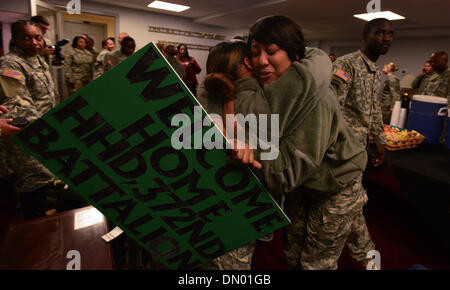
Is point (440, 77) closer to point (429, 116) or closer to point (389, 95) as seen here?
point (389, 95)

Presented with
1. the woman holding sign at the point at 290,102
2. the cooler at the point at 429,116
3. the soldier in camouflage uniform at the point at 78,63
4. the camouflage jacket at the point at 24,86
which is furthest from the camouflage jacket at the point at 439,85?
the soldier in camouflage uniform at the point at 78,63

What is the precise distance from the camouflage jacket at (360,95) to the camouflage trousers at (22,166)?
84.7 inches

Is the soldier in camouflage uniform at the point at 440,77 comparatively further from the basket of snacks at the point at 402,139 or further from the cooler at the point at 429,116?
the basket of snacks at the point at 402,139

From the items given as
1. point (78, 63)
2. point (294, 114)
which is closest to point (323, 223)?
point (294, 114)

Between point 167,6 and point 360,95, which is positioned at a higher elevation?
point 167,6

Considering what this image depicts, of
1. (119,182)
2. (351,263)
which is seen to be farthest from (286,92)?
(351,263)

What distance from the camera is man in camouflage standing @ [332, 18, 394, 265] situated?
5.85 ft

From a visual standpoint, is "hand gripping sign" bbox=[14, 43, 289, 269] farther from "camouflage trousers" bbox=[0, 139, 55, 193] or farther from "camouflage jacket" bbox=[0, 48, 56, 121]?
"camouflage trousers" bbox=[0, 139, 55, 193]

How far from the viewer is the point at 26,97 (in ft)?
5.75

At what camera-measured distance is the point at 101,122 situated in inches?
27.0

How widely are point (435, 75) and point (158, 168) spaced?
169 inches

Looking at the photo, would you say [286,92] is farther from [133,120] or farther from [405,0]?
[405,0]

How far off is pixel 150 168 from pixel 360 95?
62.9 inches

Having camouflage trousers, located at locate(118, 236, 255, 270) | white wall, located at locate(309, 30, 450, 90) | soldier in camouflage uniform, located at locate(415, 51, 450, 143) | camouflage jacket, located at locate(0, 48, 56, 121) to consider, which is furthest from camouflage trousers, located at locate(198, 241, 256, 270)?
white wall, located at locate(309, 30, 450, 90)
